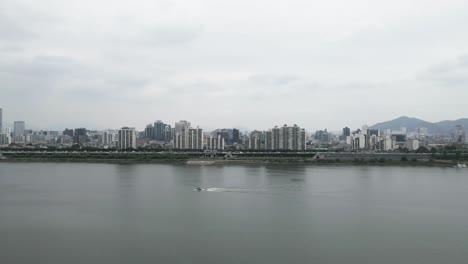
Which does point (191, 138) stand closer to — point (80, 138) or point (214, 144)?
point (214, 144)

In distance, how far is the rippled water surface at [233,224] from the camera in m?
5.29

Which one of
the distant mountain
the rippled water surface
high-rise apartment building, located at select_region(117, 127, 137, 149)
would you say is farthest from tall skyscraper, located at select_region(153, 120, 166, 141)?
the distant mountain

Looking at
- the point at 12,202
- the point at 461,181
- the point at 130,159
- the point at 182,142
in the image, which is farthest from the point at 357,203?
the point at 182,142

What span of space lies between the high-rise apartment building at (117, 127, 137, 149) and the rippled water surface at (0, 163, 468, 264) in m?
22.2

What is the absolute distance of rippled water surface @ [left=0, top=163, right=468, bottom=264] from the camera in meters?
5.29

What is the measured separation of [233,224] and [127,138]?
91.8 feet

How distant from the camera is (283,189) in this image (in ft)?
35.6

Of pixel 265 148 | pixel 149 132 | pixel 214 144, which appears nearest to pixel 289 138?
pixel 265 148

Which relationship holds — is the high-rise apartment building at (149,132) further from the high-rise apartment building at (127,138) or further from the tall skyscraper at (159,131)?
the high-rise apartment building at (127,138)

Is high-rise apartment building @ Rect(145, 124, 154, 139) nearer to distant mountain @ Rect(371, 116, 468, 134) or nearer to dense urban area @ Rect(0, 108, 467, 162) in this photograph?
dense urban area @ Rect(0, 108, 467, 162)

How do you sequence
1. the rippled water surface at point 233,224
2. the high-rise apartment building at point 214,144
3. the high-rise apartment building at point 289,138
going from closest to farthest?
the rippled water surface at point 233,224, the high-rise apartment building at point 289,138, the high-rise apartment building at point 214,144

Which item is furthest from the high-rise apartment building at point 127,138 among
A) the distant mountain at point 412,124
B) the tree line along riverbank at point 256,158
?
the distant mountain at point 412,124

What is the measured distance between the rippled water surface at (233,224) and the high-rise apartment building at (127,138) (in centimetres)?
2217

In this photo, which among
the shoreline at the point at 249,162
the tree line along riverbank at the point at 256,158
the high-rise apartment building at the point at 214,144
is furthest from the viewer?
the high-rise apartment building at the point at 214,144
